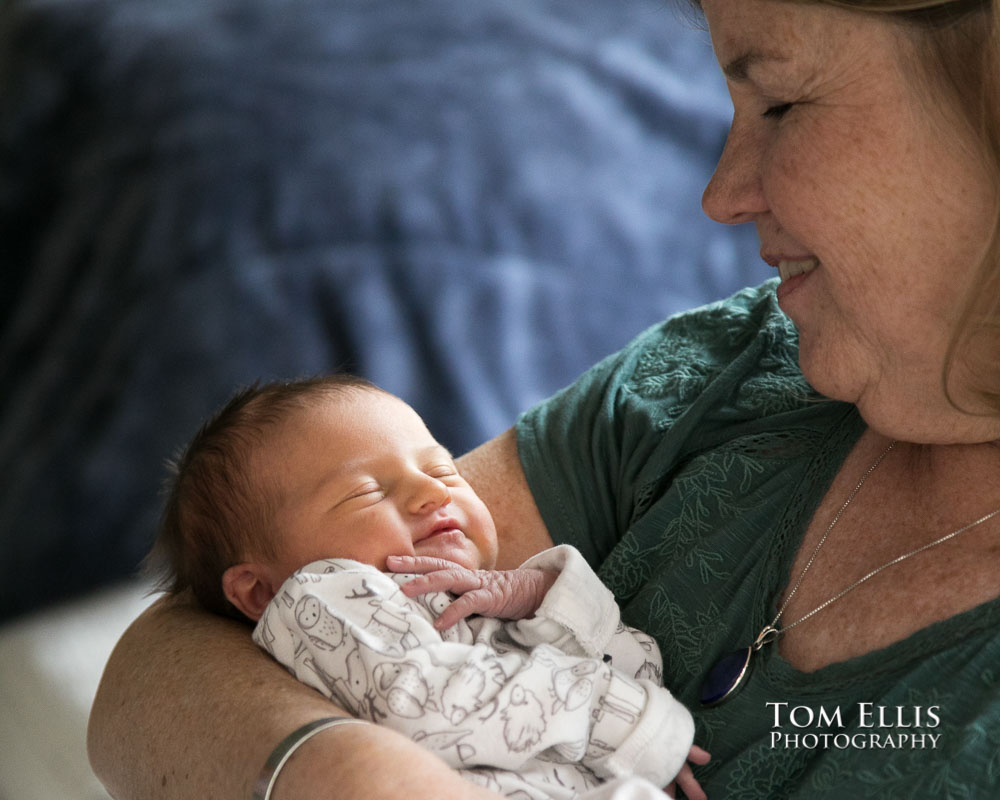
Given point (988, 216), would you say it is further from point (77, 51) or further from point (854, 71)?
point (77, 51)

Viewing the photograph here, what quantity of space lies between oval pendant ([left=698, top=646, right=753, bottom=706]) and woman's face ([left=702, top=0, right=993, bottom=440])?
0.98 feet

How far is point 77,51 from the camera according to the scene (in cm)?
243

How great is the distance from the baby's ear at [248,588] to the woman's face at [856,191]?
70 centimetres

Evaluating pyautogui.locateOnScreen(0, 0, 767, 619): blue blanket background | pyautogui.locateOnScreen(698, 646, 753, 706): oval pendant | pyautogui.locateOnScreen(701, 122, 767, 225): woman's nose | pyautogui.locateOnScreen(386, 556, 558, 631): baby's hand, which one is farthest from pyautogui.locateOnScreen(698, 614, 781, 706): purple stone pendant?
pyautogui.locateOnScreen(0, 0, 767, 619): blue blanket background

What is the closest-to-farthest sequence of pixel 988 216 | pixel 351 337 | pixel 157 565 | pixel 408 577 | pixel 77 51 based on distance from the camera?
pixel 988 216
pixel 408 577
pixel 157 565
pixel 351 337
pixel 77 51

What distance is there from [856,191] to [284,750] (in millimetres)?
789

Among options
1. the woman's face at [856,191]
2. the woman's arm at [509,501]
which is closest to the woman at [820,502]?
the woman's face at [856,191]

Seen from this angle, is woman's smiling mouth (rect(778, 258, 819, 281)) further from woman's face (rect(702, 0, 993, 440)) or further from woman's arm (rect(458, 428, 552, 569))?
woman's arm (rect(458, 428, 552, 569))

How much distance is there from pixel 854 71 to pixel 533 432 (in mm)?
720

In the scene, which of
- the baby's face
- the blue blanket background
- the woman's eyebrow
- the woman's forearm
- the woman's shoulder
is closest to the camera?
the woman's forearm

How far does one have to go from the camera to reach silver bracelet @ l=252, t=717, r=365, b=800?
109cm

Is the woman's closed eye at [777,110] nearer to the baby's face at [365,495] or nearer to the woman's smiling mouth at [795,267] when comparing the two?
the woman's smiling mouth at [795,267]

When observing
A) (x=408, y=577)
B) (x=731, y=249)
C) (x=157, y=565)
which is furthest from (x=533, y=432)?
(x=731, y=249)

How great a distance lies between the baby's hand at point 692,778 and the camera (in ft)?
3.95
